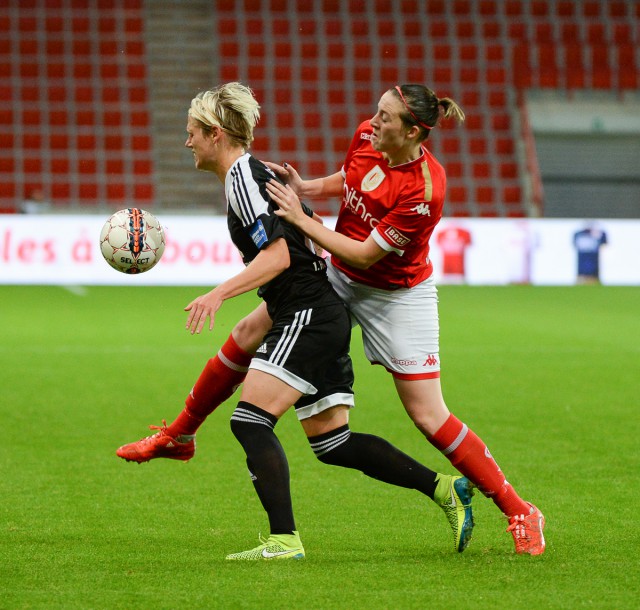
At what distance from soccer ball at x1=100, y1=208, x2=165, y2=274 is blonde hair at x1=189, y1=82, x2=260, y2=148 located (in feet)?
2.11

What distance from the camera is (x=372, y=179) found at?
15.2 feet

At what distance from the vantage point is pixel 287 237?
14.5 ft

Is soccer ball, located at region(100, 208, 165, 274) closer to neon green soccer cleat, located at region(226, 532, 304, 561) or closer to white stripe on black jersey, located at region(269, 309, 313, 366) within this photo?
white stripe on black jersey, located at region(269, 309, 313, 366)

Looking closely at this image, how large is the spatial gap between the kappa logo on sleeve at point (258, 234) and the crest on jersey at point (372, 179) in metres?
0.59

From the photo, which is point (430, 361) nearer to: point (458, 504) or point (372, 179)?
point (458, 504)

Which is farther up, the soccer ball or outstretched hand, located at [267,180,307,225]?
outstretched hand, located at [267,180,307,225]

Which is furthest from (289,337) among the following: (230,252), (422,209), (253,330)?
(230,252)

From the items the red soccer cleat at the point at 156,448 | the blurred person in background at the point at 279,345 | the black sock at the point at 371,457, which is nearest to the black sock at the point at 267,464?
the blurred person in background at the point at 279,345

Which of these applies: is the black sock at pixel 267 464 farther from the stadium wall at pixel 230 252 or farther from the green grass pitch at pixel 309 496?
the stadium wall at pixel 230 252

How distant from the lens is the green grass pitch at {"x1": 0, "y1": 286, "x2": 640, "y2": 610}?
3.87m

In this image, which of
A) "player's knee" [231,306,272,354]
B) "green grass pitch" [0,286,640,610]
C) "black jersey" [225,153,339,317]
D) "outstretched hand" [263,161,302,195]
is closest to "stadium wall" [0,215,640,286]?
"green grass pitch" [0,286,640,610]

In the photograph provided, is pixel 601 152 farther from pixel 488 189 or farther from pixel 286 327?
pixel 286 327

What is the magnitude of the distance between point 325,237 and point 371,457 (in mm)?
914

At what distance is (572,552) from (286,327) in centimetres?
141
